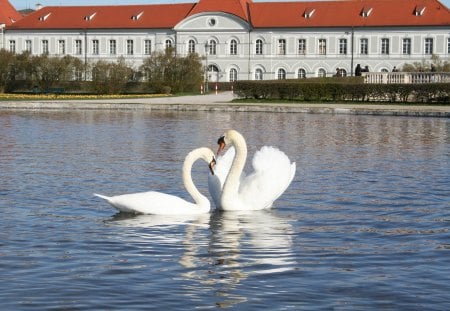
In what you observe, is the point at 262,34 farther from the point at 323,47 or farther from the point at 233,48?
the point at 323,47

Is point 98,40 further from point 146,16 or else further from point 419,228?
point 419,228

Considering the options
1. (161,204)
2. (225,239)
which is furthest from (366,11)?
(225,239)

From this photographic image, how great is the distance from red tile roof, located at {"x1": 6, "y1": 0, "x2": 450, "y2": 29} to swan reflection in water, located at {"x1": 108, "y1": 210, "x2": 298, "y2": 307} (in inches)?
3045

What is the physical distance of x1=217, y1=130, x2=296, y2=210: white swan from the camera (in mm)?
13477

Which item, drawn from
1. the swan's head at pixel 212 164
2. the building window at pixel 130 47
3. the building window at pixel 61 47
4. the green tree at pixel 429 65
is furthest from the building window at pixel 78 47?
the swan's head at pixel 212 164

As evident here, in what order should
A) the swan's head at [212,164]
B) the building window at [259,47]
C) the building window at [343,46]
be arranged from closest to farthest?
the swan's head at [212,164] < the building window at [343,46] < the building window at [259,47]

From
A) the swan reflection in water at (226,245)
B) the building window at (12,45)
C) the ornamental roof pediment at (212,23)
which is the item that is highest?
the ornamental roof pediment at (212,23)

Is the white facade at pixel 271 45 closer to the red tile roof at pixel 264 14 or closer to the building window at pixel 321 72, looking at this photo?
the building window at pixel 321 72

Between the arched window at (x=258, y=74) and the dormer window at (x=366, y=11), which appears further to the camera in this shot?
the arched window at (x=258, y=74)

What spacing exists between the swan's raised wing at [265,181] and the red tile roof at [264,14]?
250 feet

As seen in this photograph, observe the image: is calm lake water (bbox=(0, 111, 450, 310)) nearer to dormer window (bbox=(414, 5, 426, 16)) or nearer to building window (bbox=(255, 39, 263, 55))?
dormer window (bbox=(414, 5, 426, 16))

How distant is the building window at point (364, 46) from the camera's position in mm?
89250

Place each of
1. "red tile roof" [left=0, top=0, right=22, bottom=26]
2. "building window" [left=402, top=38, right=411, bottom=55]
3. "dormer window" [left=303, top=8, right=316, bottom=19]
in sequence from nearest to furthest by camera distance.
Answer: "building window" [left=402, top=38, right=411, bottom=55]
"dormer window" [left=303, top=8, right=316, bottom=19]
"red tile roof" [left=0, top=0, right=22, bottom=26]

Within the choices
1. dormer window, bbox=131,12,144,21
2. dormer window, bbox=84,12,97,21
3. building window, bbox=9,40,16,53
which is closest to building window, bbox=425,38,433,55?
dormer window, bbox=131,12,144,21
